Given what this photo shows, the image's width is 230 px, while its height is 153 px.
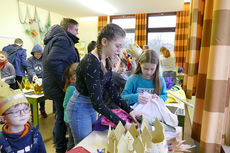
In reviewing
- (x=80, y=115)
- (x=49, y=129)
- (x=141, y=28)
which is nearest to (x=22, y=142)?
(x=80, y=115)

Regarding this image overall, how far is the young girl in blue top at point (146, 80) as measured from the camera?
1480 millimetres

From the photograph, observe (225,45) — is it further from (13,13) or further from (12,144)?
(13,13)

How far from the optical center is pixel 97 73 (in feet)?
3.41

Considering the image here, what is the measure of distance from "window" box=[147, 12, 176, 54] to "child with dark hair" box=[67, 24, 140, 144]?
20.5 ft

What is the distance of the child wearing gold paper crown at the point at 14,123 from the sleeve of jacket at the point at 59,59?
912 millimetres

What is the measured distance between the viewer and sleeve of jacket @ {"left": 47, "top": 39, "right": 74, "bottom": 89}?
6.05 ft

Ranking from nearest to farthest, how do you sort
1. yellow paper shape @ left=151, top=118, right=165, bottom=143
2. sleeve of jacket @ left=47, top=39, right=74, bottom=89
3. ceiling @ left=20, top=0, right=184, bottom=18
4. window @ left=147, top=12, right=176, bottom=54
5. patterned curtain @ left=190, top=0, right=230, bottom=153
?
yellow paper shape @ left=151, top=118, right=165, bottom=143, patterned curtain @ left=190, top=0, right=230, bottom=153, sleeve of jacket @ left=47, top=39, right=74, bottom=89, ceiling @ left=20, top=0, right=184, bottom=18, window @ left=147, top=12, right=176, bottom=54

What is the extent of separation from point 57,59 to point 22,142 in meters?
1.05

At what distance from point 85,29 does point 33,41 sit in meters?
2.65

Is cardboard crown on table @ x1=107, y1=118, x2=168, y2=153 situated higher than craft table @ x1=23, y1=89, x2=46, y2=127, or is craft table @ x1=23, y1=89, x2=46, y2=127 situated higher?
cardboard crown on table @ x1=107, y1=118, x2=168, y2=153

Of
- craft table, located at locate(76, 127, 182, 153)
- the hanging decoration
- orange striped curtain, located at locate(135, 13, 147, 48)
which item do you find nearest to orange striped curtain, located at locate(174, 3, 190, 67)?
orange striped curtain, located at locate(135, 13, 147, 48)

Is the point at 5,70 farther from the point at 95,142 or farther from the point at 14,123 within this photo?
the point at 95,142

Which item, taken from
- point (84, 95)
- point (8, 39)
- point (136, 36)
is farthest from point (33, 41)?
point (84, 95)

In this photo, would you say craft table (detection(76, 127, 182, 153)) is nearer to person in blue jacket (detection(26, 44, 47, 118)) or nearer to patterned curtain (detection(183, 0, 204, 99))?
patterned curtain (detection(183, 0, 204, 99))
